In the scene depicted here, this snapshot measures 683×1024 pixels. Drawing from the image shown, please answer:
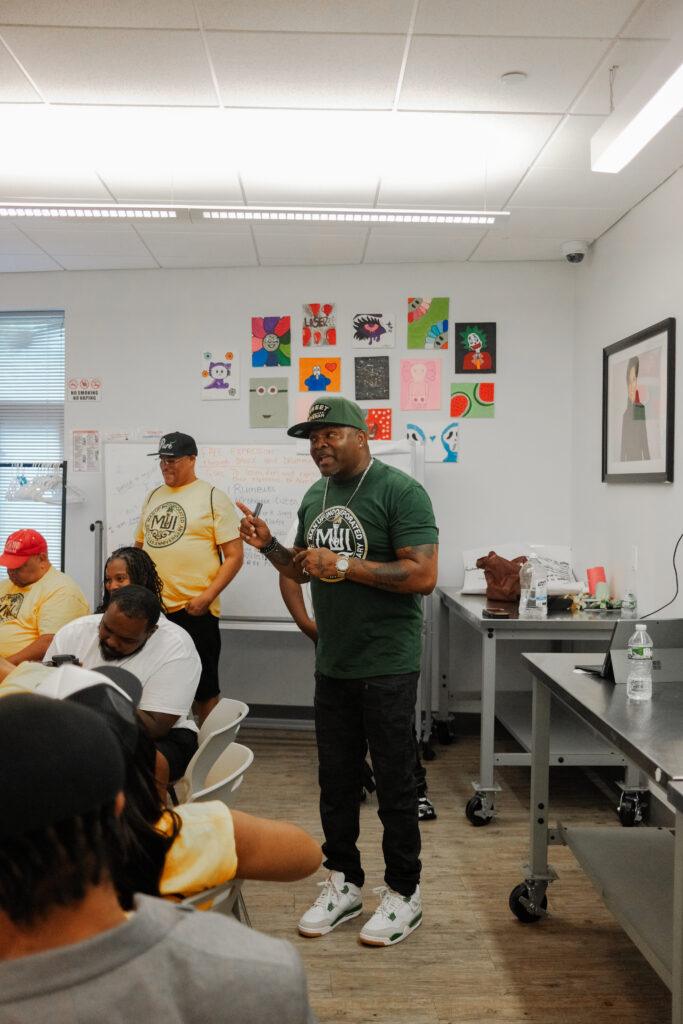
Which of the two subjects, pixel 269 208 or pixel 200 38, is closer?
pixel 200 38

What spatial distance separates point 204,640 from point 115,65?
2.35m

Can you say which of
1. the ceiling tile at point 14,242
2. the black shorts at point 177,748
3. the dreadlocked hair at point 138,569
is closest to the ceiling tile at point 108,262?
the ceiling tile at point 14,242

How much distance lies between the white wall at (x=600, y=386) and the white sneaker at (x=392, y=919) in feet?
5.22

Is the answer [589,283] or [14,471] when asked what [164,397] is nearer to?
[14,471]

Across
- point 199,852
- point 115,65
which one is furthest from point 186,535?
point 199,852

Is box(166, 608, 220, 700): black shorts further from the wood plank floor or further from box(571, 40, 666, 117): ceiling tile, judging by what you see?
box(571, 40, 666, 117): ceiling tile

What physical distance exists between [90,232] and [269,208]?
1298mm

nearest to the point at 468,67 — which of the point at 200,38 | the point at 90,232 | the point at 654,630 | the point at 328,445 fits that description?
the point at 200,38

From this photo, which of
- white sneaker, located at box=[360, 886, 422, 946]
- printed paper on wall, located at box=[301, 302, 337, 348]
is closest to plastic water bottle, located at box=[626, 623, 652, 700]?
white sneaker, located at box=[360, 886, 422, 946]

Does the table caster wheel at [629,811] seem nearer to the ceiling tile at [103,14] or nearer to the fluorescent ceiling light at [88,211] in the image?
the fluorescent ceiling light at [88,211]

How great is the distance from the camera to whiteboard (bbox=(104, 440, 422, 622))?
14.5ft

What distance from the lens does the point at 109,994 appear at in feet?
1.96

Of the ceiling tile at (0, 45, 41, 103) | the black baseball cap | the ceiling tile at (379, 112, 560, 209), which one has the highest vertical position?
the ceiling tile at (0, 45, 41, 103)

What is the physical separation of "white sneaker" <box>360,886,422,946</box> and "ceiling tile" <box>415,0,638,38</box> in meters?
2.57
